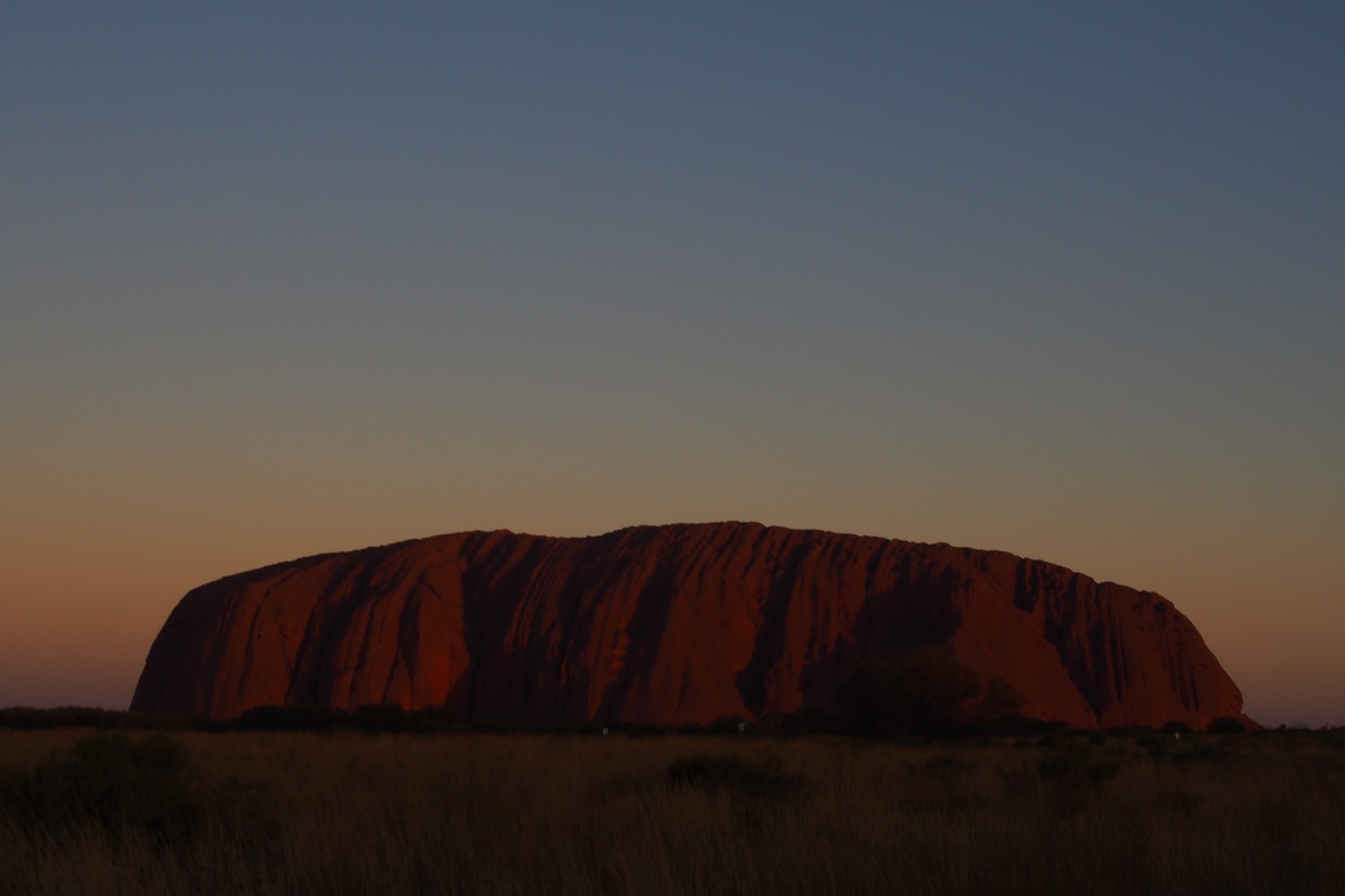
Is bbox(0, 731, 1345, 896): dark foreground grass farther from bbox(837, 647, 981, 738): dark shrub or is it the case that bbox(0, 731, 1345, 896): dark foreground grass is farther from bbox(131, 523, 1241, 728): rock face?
bbox(131, 523, 1241, 728): rock face

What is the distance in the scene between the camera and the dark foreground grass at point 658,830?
23.2 feet

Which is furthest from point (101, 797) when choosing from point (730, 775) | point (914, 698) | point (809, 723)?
point (809, 723)

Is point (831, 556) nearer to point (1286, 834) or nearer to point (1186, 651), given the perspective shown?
point (1186, 651)

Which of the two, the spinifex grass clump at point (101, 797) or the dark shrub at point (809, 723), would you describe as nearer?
the spinifex grass clump at point (101, 797)

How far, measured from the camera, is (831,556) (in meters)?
71.0

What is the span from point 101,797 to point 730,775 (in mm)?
6864

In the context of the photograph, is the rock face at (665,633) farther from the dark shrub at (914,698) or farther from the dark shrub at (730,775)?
the dark shrub at (730,775)

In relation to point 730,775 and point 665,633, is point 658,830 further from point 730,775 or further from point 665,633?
point 665,633

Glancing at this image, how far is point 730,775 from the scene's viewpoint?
1396cm

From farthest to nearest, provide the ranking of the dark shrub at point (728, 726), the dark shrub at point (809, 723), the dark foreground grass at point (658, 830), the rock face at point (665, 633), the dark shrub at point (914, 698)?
the rock face at point (665, 633), the dark shrub at point (809, 723), the dark shrub at point (728, 726), the dark shrub at point (914, 698), the dark foreground grass at point (658, 830)

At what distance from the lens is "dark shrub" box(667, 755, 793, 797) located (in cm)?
1310

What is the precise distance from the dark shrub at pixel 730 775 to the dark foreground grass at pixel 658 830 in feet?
0.16

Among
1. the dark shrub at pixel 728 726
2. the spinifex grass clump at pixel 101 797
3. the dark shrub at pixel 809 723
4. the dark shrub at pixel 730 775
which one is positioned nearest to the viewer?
the spinifex grass clump at pixel 101 797

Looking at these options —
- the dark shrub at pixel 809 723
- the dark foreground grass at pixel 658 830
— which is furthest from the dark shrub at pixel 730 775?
the dark shrub at pixel 809 723
